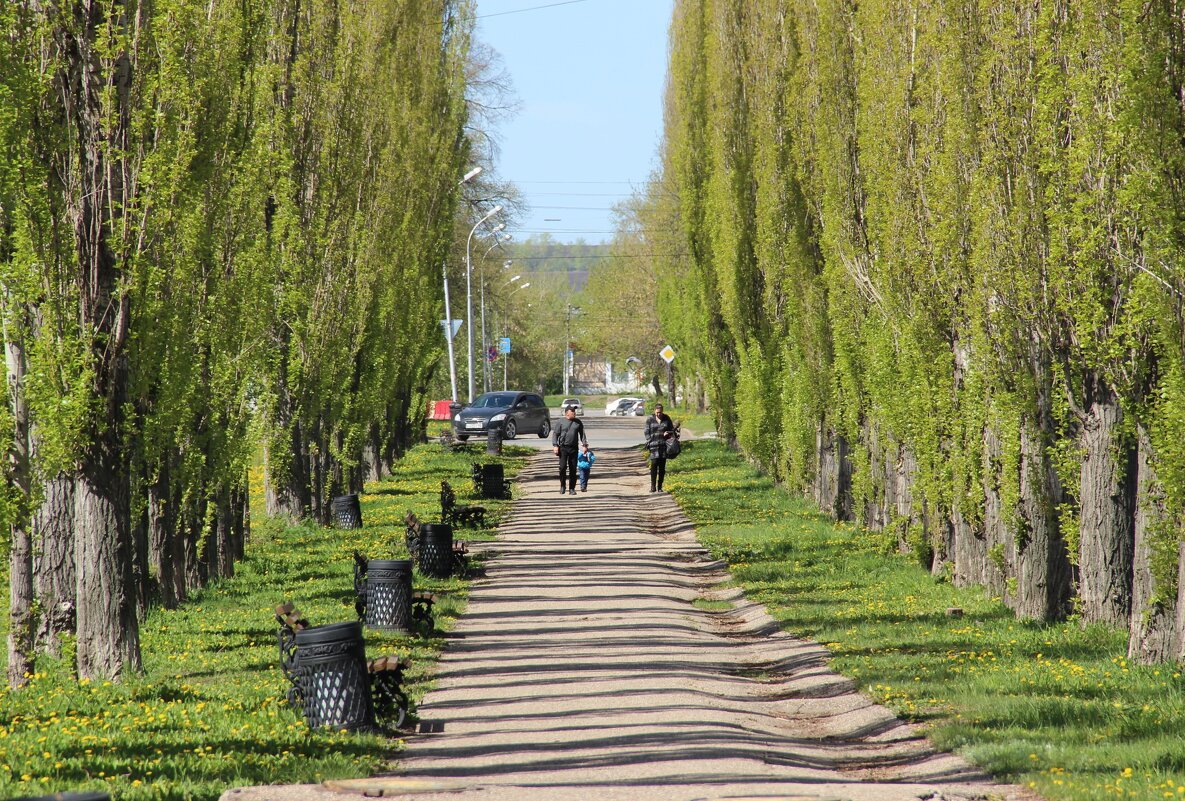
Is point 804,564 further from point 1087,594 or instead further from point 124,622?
point 124,622

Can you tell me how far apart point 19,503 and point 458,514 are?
41.2 ft

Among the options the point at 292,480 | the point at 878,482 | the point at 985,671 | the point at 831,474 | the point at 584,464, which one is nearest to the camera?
the point at 985,671

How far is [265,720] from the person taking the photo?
8688mm

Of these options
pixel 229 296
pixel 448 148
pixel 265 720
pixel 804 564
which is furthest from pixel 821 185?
pixel 265 720

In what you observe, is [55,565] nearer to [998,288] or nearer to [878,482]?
[998,288]

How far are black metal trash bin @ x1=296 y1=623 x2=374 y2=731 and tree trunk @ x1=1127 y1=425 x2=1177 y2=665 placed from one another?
6.20 metres

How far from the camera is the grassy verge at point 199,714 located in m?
7.21

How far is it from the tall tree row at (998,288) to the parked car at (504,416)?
2120cm

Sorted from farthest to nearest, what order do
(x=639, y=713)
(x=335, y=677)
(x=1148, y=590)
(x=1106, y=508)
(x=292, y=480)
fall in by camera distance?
(x=292, y=480), (x=1106, y=508), (x=1148, y=590), (x=639, y=713), (x=335, y=677)

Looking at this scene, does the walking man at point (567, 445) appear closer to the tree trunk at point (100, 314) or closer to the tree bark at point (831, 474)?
the tree bark at point (831, 474)

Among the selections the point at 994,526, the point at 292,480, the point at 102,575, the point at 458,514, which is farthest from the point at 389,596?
the point at 292,480

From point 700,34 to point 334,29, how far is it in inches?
623

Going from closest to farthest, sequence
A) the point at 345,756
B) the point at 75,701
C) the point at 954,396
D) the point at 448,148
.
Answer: the point at 345,756 < the point at 75,701 < the point at 954,396 < the point at 448,148

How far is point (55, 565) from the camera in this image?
11.7 m
